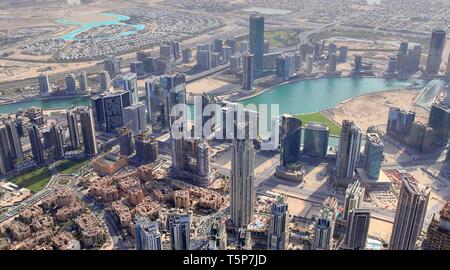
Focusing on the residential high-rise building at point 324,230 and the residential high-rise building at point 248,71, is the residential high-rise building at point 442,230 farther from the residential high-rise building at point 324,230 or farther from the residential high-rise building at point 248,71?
the residential high-rise building at point 248,71

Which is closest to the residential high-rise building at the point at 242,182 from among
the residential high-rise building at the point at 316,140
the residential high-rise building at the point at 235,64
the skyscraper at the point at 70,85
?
the residential high-rise building at the point at 316,140

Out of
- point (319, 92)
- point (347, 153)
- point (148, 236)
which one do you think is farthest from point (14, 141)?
point (319, 92)

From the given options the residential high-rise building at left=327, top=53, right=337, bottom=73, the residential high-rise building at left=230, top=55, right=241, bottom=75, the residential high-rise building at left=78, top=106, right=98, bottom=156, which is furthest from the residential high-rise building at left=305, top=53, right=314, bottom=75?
the residential high-rise building at left=78, top=106, right=98, bottom=156

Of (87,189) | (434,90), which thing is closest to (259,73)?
(434,90)

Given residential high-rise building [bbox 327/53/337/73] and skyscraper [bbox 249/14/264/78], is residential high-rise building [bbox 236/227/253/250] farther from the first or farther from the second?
residential high-rise building [bbox 327/53/337/73]

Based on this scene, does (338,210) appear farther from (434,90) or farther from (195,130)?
(434,90)
